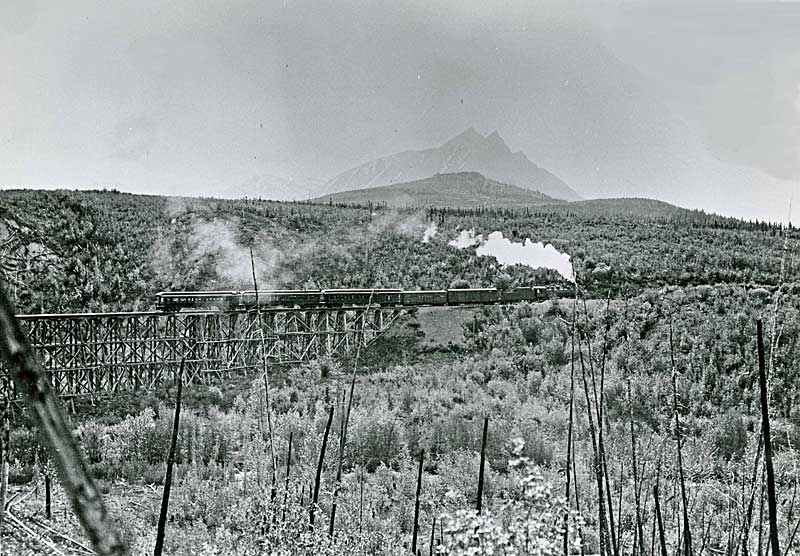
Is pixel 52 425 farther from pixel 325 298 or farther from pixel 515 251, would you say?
pixel 515 251

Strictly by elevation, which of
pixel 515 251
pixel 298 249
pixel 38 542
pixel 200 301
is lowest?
pixel 200 301

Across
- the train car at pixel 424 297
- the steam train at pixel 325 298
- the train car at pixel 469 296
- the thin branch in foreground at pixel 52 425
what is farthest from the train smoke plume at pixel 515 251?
the thin branch in foreground at pixel 52 425

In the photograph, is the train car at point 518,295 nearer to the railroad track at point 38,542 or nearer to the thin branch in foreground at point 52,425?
the railroad track at point 38,542

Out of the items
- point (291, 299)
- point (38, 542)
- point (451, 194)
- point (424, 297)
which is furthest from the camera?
point (451, 194)

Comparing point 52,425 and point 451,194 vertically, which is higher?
point 451,194

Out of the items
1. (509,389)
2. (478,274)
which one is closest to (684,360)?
(509,389)

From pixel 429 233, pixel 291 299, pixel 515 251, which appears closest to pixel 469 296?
pixel 291 299

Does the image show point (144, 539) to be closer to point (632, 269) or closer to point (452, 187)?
point (632, 269)

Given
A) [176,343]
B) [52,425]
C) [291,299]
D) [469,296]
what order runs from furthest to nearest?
[469,296], [291,299], [176,343], [52,425]
